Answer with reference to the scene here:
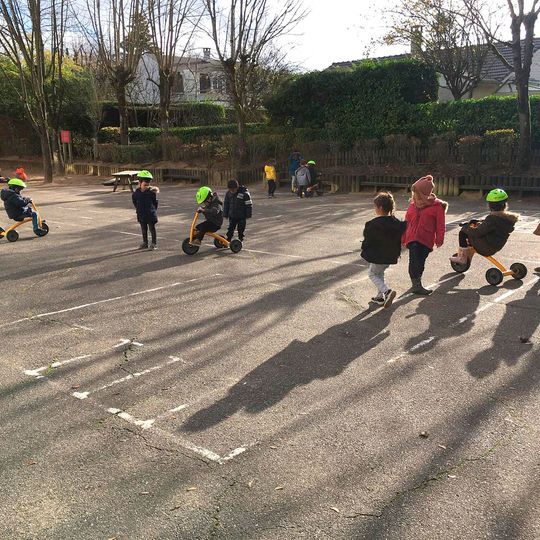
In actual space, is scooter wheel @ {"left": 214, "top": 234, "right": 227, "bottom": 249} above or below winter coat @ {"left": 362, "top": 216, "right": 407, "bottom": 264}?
below

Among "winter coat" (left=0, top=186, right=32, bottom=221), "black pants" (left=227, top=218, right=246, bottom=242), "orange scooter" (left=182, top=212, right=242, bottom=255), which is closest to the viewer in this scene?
"orange scooter" (left=182, top=212, right=242, bottom=255)

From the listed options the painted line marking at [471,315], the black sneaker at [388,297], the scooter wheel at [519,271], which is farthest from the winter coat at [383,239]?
the scooter wheel at [519,271]

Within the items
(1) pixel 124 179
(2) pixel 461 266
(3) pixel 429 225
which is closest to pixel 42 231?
(3) pixel 429 225

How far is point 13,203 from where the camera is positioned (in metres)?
11.7

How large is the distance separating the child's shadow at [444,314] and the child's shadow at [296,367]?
0.42 m

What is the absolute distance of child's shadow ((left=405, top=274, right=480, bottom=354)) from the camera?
18.7 ft

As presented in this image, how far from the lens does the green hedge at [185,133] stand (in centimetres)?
2955

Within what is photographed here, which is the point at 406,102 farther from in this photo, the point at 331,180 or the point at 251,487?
the point at 251,487

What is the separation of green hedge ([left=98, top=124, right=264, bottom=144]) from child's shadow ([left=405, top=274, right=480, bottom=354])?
2144cm

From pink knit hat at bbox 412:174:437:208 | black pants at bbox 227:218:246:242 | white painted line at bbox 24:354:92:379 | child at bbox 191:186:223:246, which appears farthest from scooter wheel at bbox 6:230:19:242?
pink knit hat at bbox 412:174:437:208

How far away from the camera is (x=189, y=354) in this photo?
216 inches

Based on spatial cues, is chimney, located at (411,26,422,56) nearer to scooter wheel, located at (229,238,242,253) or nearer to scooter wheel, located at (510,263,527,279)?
scooter wheel, located at (229,238,242,253)

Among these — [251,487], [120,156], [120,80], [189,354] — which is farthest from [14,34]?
[251,487]

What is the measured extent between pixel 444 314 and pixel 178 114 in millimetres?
35968
